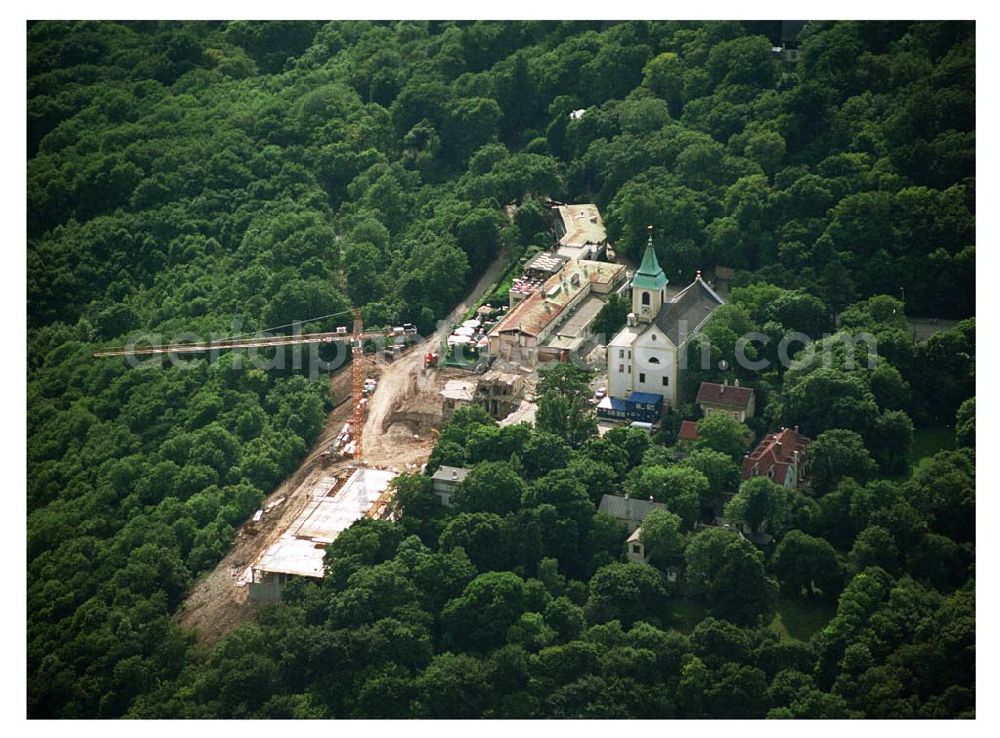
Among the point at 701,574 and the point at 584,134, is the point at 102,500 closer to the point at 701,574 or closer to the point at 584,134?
the point at 701,574

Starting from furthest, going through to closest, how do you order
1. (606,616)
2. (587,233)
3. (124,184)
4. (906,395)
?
(124,184), (587,233), (906,395), (606,616)

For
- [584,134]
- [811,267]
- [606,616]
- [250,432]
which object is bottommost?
[606,616]

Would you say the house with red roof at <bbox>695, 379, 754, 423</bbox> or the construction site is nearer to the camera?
the construction site

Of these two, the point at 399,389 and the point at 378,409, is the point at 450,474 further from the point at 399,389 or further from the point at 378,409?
the point at 399,389

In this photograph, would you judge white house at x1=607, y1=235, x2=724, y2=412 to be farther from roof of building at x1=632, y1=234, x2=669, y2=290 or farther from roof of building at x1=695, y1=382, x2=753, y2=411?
roof of building at x1=695, y1=382, x2=753, y2=411

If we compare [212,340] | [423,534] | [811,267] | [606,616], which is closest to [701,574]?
[606,616]

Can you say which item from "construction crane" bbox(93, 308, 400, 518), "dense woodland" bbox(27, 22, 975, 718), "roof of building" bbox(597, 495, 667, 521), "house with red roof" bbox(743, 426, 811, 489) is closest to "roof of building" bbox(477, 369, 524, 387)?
"dense woodland" bbox(27, 22, 975, 718)

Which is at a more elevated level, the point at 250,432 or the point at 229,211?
the point at 229,211
